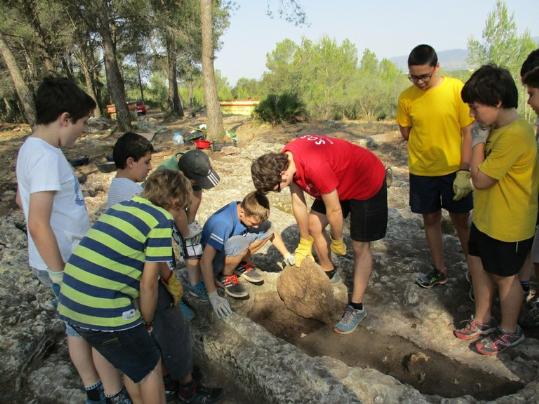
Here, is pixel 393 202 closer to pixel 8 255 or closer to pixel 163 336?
pixel 163 336

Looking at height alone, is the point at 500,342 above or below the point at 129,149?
below

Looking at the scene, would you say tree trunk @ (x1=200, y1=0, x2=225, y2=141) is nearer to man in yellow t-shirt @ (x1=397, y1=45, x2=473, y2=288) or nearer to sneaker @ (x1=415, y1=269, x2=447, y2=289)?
man in yellow t-shirt @ (x1=397, y1=45, x2=473, y2=288)

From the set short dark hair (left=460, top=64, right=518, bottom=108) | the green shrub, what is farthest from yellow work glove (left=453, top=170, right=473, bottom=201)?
the green shrub

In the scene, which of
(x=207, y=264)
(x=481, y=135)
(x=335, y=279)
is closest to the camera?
(x=481, y=135)

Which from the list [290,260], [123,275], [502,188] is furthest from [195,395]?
[502,188]

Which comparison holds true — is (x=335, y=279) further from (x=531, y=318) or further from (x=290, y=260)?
(x=531, y=318)

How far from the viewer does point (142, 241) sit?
1490mm

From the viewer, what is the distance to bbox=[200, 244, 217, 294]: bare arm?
2509 mm

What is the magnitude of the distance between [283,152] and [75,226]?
1160 mm

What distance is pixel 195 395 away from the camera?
2045 mm

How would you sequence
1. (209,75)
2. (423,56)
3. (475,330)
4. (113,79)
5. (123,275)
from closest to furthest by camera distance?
(123,275) → (475,330) → (423,56) → (209,75) → (113,79)

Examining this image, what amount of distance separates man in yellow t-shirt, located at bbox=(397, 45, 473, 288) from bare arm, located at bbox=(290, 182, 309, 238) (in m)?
0.76

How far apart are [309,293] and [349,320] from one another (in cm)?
31

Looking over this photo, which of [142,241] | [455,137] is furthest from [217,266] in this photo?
[455,137]
